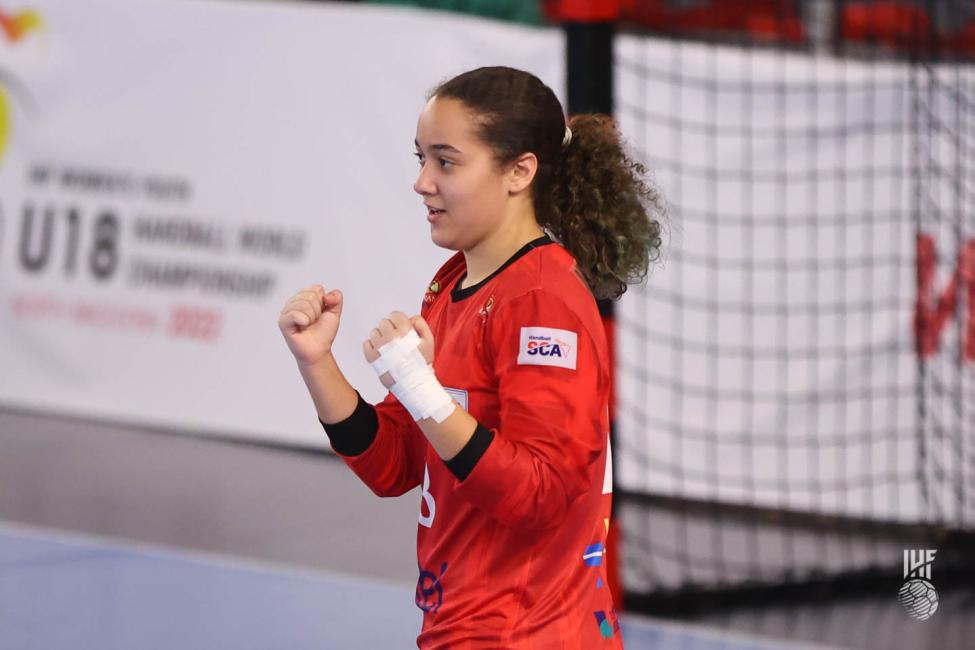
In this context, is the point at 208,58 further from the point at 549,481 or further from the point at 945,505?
the point at 549,481

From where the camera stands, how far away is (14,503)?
19.5ft

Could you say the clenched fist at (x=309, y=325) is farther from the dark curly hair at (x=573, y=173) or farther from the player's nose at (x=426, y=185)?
the dark curly hair at (x=573, y=173)

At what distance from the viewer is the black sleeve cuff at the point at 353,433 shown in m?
2.38

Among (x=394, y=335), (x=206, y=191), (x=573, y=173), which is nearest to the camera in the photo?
(x=394, y=335)

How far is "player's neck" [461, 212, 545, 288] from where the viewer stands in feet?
7.46

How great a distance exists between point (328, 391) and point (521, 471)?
19.5 inches

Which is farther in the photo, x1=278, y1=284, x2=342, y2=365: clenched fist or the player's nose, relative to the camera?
x1=278, y1=284, x2=342, y2=365: clenched fist

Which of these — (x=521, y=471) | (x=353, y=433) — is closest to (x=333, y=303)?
(x=353, y=433)

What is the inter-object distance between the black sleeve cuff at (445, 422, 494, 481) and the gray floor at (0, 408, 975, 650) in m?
2.92

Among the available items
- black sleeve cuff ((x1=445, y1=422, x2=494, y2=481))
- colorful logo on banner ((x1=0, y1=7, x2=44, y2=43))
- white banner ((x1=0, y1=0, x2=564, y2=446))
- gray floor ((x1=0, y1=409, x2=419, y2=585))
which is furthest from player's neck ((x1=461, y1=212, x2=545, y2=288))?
colorful logo on banner ((x1=0, y1=7, x2=44, y2=43))

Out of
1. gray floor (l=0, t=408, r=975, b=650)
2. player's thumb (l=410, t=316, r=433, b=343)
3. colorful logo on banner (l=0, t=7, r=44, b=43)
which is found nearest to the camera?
player's thumb (l=410, t=316, r=433, b=343)

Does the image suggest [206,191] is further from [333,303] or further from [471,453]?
[471,453]

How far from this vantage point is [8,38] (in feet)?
23.7

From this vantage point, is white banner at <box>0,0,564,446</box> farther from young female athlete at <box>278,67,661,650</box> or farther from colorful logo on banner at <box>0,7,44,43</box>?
young female athlete at <box>278,67,661,650</box>
